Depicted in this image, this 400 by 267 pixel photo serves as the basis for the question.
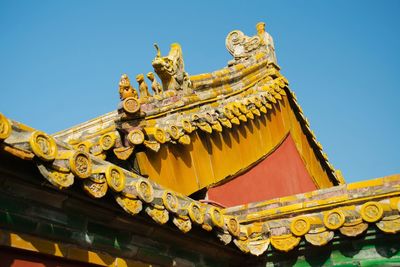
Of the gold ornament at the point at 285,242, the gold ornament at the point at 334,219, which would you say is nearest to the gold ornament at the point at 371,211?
the gold ornament at the point at 334,219

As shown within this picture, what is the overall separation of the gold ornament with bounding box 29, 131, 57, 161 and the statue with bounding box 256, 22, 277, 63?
7.35m

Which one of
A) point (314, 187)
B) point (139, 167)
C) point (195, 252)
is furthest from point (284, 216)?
point (314, 187)

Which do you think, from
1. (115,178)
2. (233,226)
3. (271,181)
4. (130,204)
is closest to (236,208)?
(233,226)

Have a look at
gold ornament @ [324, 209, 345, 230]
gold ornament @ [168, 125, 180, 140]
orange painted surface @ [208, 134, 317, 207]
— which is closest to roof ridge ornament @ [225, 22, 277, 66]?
orange painted surface @ [208, 134, 317, 207]

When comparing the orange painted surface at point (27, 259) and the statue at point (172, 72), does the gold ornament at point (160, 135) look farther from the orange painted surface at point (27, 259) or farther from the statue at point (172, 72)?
the orange painted surface at point (27, 259)

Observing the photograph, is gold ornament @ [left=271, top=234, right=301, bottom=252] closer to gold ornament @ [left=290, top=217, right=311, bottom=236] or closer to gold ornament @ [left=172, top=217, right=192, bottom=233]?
gold ornament @ [left=290, top=217, right=311, bottom=236]

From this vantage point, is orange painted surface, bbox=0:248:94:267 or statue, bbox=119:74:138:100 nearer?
orange painted surface, bbox=0:248:94:267

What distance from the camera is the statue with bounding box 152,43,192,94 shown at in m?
7.64

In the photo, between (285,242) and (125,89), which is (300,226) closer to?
(285,242)

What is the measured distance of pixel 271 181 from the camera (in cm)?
880

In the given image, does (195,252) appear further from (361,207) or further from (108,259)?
(361,207)

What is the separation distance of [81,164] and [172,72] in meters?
4.33

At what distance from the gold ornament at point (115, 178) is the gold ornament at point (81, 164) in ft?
0.58

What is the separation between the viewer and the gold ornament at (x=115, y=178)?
372 centimetres
